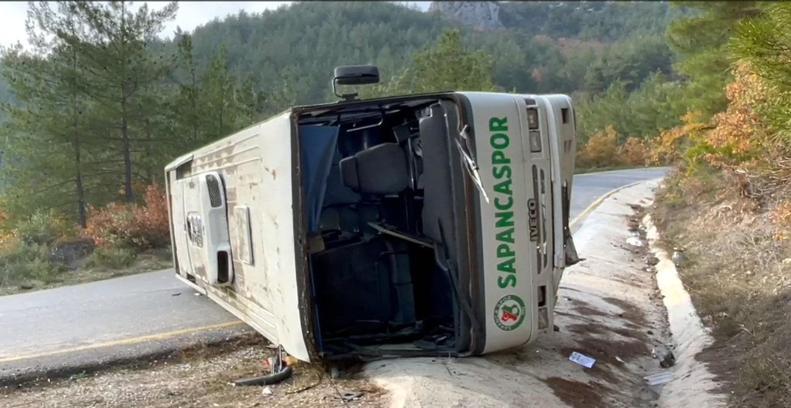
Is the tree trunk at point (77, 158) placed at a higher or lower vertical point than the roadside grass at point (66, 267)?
higher

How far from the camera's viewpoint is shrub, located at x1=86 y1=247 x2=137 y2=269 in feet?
40.6

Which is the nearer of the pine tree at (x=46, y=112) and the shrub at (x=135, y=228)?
the shrub at (x=135, y=228)

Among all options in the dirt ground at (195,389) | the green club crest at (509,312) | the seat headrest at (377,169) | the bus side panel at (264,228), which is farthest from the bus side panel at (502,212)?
the bus side panel at (264,228)

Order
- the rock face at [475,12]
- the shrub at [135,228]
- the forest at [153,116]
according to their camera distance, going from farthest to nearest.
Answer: the rock face at [475,12]
the shrub at [135,228]
the forest at [153,116]

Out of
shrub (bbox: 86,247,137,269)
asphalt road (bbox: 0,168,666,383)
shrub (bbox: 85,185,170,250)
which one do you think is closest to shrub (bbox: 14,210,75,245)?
shrub (bbox: 85,185,170,250)

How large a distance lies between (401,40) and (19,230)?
274 ft

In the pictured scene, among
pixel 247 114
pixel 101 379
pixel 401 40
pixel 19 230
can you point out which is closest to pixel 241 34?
pixel 401 40

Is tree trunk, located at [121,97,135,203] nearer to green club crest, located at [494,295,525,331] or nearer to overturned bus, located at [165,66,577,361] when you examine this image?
overturned bus, located at [165,66,577,361]

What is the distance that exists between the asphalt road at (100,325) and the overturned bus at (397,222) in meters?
0.90

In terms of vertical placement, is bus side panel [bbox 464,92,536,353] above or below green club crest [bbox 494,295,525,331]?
above

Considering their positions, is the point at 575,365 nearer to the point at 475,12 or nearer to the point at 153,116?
the point at 153,116

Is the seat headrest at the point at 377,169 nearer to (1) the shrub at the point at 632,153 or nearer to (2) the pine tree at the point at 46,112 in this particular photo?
(2) the pine tree at the point at 46,112

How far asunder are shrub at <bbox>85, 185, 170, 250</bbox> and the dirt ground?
8659 millimetres

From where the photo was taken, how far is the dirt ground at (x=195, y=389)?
4.46 metres
